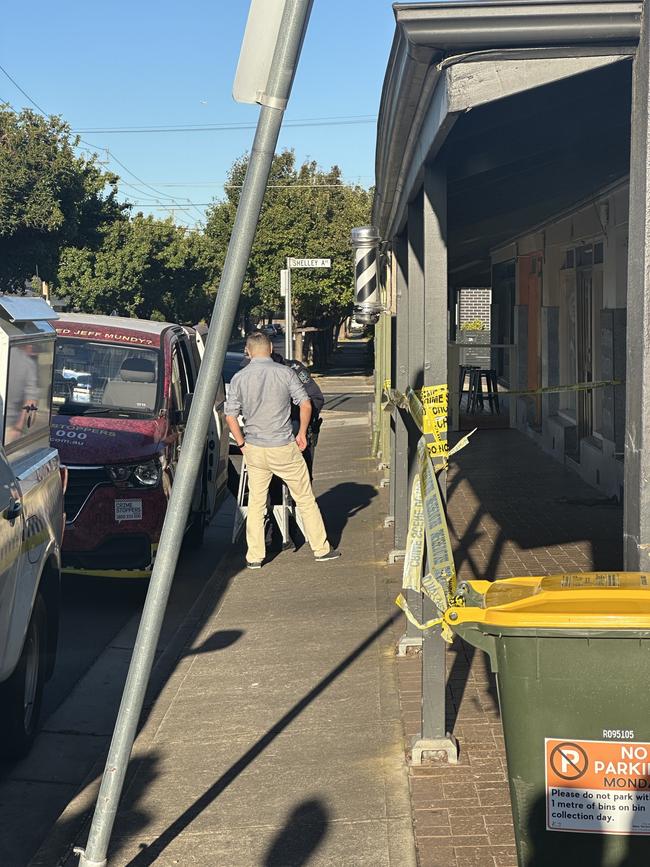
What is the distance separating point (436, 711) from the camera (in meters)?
5.21

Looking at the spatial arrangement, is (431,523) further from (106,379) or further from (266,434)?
(106,379)

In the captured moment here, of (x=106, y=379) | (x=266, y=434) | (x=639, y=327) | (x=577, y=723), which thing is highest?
(x=639, y=327)

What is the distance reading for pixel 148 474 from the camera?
8.67 meters

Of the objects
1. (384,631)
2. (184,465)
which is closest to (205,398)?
(184,465)

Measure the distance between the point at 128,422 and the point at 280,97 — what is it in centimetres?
580

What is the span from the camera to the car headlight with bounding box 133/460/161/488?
8.64 m

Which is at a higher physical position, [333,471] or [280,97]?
[280,97]

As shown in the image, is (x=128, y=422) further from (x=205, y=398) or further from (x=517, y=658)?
(x=517, y=658)

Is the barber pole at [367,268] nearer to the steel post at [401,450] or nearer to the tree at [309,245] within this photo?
the steel post at [401,450]

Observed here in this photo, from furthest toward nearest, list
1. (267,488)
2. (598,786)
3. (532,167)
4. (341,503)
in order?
(341,503), (267,488), (532,167), (598,786)

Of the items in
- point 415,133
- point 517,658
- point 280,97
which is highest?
point 415,133

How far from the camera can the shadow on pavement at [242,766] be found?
4.53 meters

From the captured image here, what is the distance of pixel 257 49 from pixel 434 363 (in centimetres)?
210

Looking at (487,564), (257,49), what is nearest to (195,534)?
(487,564)
